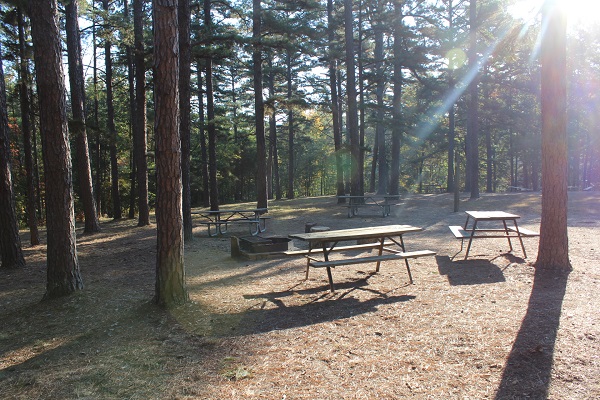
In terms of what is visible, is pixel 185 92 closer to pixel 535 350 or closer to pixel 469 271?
pixel 469 271

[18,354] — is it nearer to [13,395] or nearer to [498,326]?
[13,395]

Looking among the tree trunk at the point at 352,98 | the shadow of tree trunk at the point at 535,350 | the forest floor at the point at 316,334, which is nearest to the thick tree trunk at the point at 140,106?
the forest floor at the point at 316,334

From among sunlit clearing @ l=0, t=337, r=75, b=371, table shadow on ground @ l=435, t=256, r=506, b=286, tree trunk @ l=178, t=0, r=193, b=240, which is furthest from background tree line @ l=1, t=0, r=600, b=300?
table shadow on ground @ l=435, t=256, r=506, b=286

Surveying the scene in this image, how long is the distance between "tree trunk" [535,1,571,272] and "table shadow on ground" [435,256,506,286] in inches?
29.5

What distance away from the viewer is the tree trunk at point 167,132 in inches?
195

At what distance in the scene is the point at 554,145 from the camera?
6066 mm

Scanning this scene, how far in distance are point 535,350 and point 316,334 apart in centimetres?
196

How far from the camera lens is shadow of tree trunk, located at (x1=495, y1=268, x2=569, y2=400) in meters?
2.95

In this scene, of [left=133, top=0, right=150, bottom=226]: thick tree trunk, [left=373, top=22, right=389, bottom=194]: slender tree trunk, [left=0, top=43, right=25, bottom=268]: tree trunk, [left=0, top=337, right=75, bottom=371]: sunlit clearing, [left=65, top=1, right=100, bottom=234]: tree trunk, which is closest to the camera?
[left=0, top=337, right=75, bottom=371]: sunlit clearing

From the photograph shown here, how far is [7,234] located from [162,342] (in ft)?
19.4

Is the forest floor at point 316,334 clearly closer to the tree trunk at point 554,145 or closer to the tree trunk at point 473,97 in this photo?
the tree trunk at point 554,145

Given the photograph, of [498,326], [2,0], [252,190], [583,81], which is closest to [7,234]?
[2,0]

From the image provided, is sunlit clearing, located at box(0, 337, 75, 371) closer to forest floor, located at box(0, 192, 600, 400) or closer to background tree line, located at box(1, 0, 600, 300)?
forest floor, located at box(0, 192, 600, 400)

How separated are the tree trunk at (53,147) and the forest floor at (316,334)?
1.72ft
